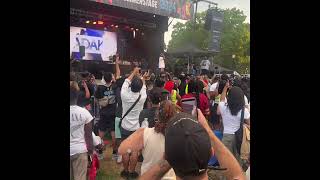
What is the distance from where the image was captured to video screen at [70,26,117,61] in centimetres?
1420

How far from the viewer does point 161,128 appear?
3.08 metres

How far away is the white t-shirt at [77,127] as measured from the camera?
159 inches

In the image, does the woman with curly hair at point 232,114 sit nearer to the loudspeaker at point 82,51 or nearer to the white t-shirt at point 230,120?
the white t-shirt at point 230,120

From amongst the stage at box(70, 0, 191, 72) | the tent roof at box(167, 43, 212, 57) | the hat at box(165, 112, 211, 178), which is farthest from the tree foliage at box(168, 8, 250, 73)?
the hat at box(165, 112, 211, 178)

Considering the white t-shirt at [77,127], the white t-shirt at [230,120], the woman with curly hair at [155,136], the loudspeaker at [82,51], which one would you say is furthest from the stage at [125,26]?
the woman with curly hair at [155,136]

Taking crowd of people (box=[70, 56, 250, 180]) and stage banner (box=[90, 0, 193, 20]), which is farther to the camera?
stage banner (box=[90, 0, 193, 20])

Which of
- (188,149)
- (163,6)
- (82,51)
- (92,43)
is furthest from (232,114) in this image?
(92,43)

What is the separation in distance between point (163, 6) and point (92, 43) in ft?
10.0

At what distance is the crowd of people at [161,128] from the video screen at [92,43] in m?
6.29

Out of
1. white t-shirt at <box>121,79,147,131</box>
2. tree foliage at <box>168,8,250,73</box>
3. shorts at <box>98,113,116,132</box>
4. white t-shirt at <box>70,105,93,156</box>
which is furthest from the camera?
tree foliage at <box>168,8,250,73</box>

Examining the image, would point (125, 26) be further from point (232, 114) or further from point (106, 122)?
point (232, 114)

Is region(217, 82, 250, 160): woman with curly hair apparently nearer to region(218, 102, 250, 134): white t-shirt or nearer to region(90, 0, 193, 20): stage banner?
region(218, 102, 250, 134): white t-shirt
